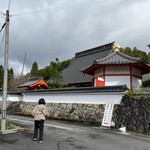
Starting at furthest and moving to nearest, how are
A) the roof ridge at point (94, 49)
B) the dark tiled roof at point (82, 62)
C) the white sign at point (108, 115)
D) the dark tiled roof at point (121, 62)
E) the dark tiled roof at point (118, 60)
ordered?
the roof ridge at point (94, 49)
the dark tiled roof at point (82, 62)
the dark tiled roof at point (118, 60)
the dark tiled roof at point (121, 62)
the white sign at point (108, 115)

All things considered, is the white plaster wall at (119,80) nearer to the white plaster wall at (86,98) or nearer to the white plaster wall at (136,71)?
the white plaster wall at (136,71)

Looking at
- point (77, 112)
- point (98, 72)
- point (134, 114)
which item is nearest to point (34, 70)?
point (98, 72)

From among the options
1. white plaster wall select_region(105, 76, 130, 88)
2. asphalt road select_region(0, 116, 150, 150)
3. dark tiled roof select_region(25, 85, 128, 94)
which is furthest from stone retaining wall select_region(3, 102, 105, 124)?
asphalt road select_region(0, 116, 150, 150)

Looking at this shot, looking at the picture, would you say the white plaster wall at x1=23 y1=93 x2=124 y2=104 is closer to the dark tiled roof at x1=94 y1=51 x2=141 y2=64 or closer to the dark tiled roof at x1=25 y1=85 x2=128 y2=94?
the dark tiled roof at x1=25 y1=85 x2=128 y2=94

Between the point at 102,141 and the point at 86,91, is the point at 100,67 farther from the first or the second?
the point at 102,141

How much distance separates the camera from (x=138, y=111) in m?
12.7

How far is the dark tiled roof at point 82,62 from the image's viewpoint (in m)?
29.1

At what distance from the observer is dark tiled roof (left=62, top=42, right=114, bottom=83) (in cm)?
2912

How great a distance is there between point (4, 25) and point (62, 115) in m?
8.15

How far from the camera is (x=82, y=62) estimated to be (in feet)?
112

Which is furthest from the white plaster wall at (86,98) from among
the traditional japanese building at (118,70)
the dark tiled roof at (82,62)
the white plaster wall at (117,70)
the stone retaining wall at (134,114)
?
the dark tiled roof at (82,62)

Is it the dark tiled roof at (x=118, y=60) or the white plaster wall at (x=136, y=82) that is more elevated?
the dark tiled roof at (x=118, y=60)

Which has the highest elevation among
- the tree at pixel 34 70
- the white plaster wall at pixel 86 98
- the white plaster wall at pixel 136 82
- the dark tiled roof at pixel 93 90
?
the tree at pixel 34 70

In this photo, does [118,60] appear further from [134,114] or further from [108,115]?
[134,114]
